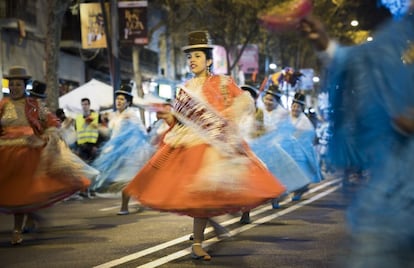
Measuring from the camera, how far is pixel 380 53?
3.31 meters

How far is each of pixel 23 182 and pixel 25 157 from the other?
27 cm

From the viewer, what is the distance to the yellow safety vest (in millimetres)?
14297

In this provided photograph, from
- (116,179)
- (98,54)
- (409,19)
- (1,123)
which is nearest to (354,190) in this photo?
(409,19)

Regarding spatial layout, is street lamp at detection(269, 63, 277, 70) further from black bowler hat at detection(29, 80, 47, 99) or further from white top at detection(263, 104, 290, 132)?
black bowler hat at detection(29, 80, 47, 99)

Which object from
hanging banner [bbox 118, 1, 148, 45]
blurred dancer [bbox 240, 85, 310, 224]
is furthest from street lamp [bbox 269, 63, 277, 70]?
blurred dancer [bbox 240, 85, 310, 224]

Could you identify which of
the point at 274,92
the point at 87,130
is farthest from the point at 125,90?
the point at 87,130

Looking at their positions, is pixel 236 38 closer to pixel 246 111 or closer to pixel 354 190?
pixel 246 111

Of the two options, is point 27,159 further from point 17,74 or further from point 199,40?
point 199,40

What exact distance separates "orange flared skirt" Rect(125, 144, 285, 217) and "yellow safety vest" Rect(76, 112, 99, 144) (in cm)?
826

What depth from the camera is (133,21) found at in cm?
2145

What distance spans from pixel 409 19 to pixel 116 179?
8.31m

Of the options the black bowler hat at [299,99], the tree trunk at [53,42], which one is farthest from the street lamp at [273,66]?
the black bowler hat at [299,99]

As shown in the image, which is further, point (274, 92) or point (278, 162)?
point (274, 92)

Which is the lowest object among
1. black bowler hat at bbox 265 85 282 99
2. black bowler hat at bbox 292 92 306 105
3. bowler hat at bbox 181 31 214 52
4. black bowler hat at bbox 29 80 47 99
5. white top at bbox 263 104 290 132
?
white top at bbox 263 104 290 132
